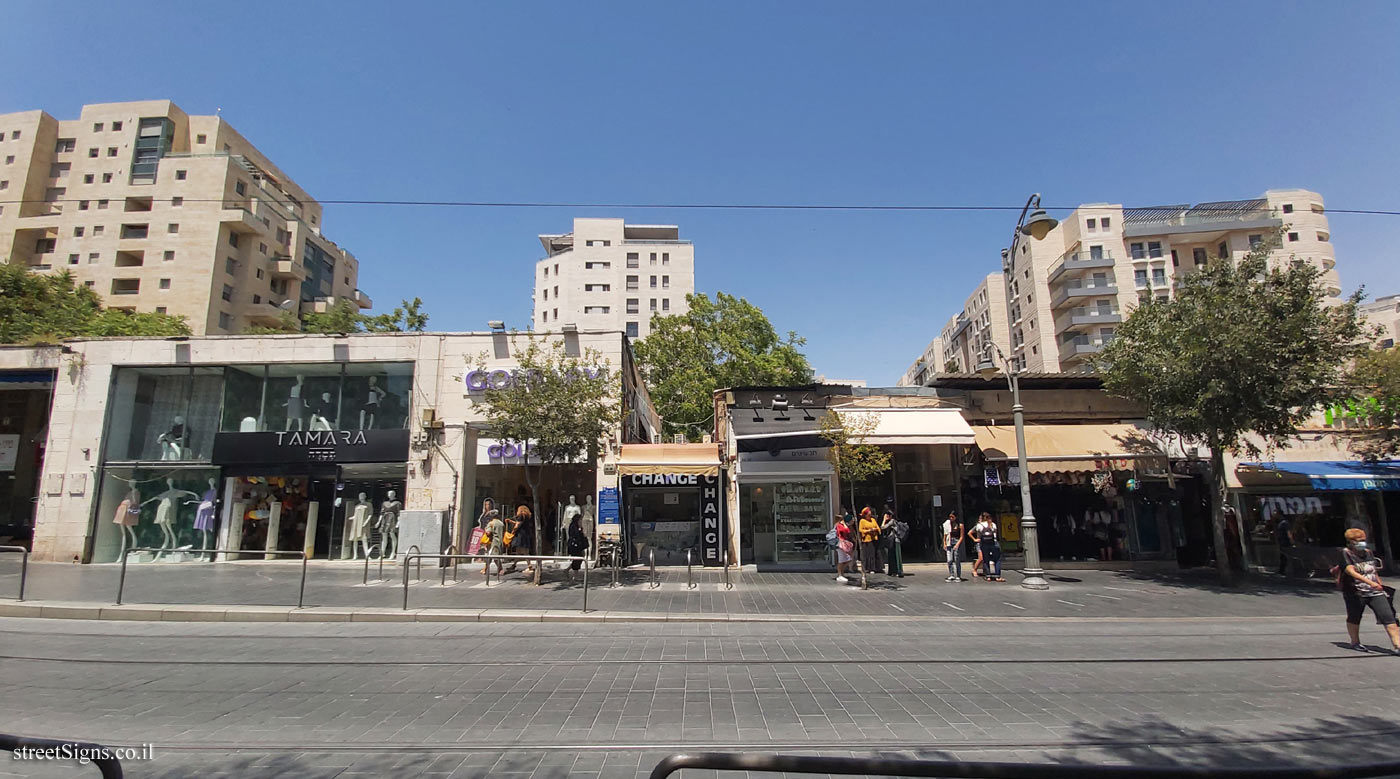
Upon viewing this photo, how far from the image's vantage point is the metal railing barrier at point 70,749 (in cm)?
230

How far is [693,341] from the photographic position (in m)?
37.0

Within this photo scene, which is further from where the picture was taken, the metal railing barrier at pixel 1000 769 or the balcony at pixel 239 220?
the balcony at pixel 239 220

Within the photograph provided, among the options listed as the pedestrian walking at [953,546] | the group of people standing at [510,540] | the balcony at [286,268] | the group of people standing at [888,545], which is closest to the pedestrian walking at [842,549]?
the group of people standing at [888,545]

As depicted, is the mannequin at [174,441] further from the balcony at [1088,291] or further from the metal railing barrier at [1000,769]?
the balcony at [1088,291]

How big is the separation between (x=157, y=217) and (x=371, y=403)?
1875 inches

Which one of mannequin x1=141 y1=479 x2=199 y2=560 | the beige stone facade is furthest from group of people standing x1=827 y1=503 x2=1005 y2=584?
mannequin x1=141 y1=479 x2=199 y2=560

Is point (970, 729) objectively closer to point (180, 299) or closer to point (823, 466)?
point (823, 466)

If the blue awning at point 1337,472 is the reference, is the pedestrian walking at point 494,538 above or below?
below

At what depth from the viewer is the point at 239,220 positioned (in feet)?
161

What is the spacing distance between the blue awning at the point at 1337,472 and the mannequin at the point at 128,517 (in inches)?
1331

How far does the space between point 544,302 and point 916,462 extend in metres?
64.0

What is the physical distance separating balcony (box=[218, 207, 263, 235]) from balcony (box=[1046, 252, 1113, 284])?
69.6 meters

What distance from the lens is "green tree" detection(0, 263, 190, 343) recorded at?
2650 cm

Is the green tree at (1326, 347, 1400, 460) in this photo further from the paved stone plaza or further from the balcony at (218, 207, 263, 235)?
the balcony at (218, 207, 263, 235)
